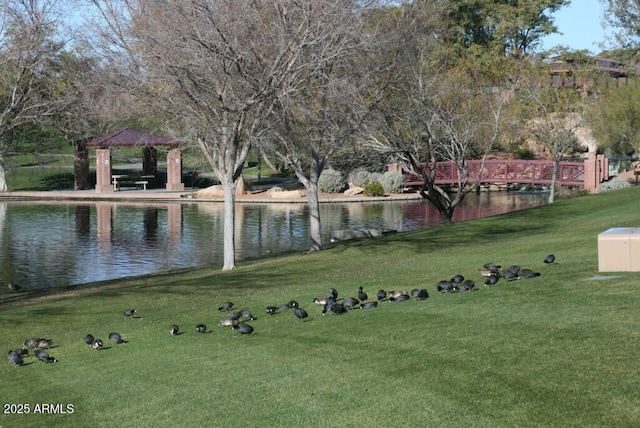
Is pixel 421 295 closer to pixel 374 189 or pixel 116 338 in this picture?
pixel 116 338

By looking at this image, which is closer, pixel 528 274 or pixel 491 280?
pixel 491 280

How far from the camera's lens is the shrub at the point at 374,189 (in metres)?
57.1

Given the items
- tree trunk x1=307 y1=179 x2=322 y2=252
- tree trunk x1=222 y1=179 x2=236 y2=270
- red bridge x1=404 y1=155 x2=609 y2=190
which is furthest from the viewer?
red bridge x1=404 y1=155 x2=609 y2=190

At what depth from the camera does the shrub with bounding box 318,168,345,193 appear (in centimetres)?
5850

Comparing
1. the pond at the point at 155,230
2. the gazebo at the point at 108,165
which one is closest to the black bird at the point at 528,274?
the pond at the point at 155,230

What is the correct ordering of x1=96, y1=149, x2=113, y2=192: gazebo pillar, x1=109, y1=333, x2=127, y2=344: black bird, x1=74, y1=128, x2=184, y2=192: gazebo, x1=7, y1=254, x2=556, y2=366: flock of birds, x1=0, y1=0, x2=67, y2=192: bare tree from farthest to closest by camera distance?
x1=96, y1=149, x2=113, y2=192: gazebo pillar
x1=74, y1=128, x2=184, y2=192: gazebo
x1=0, y1=0, x2=67, y2=192: bare tree
x1=109, y1=333, x2=127, y2=344: black bird
x1=7, y1=254, x2=556, y2=366: flock of birds

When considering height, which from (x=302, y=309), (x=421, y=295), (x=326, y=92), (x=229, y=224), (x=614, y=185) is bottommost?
(x=302, y=309)

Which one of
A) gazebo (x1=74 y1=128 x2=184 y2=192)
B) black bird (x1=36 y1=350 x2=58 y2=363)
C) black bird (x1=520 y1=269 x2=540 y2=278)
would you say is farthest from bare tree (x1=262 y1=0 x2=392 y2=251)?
gazebo (x1=74 y1=128 x2=184 y2=192)

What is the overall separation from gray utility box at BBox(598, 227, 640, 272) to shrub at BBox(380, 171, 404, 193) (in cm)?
4289

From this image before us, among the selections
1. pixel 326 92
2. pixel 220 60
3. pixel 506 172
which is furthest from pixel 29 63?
pixel 506 172

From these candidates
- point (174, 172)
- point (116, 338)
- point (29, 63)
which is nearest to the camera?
point (116, 338)

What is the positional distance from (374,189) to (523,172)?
9963 mm

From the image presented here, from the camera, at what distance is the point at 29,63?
21625mm

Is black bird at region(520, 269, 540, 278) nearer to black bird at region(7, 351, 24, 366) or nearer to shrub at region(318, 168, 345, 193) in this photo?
black bird at region(7, 351, 24, 366)
